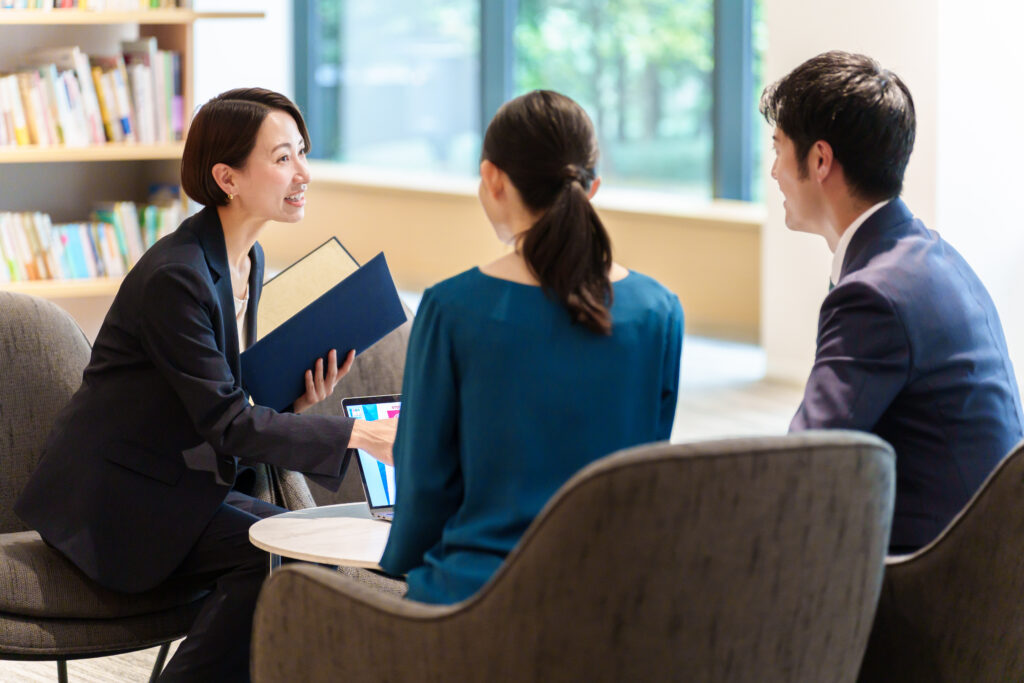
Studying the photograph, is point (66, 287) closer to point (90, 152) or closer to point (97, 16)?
point (90, 152)

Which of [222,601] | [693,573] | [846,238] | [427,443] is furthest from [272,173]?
[693,573]

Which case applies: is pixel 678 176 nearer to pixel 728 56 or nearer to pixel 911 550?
pixel 728 56

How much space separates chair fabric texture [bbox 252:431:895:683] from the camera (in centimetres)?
139

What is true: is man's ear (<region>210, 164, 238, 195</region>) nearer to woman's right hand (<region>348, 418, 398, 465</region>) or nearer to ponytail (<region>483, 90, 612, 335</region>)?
woman's right hand (<region>348, 418, 398, 465</region>)

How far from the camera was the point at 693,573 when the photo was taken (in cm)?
142

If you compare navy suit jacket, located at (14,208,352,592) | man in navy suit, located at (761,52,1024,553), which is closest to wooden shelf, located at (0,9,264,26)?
navy suit jacket, located at (14,208,352,592)

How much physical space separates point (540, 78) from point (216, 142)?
261 inches

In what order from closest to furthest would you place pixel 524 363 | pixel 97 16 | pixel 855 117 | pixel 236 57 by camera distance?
pixel 524 363 → pixel 855 117 → pixel 97 16 → pixel 236 57

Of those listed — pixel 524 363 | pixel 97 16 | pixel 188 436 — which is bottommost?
pixel 188 436

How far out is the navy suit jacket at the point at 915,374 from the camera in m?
1.84

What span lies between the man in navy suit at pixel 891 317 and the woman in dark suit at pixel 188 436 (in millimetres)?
769

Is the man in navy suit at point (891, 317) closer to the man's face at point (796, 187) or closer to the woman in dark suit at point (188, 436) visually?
the man's face at point (796, 187)

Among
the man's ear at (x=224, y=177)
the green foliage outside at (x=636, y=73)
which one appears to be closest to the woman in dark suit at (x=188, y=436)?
the man's ear at (x=224, y=177)

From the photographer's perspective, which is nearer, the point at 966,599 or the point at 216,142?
the point at 966,599
